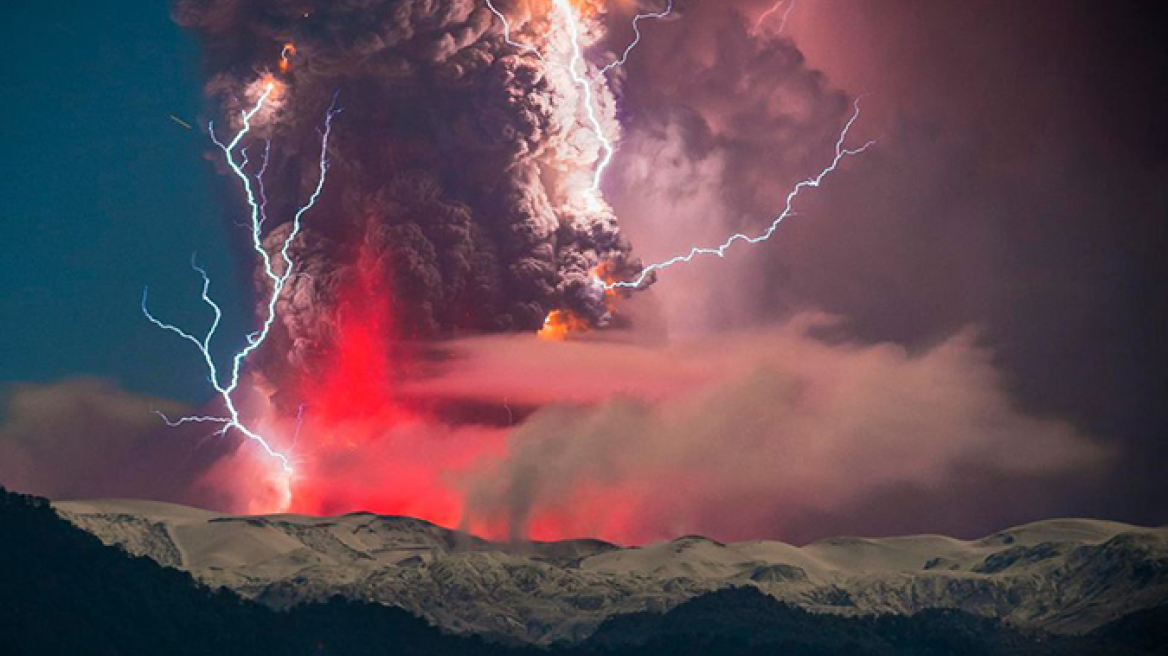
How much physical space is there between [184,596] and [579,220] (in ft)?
66.5

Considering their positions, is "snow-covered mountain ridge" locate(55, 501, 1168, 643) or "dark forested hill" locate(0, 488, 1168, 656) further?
"snow-covered mountain ridge" locate(55, 501, 1168, 643)

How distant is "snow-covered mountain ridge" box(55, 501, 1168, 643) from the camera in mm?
60594

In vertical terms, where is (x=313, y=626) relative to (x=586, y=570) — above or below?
below

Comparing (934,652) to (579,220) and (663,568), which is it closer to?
(663,568)

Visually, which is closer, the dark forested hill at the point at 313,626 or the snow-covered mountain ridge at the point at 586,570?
the dark forested hill at the point at 313,626

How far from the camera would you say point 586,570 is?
67500 millimetres

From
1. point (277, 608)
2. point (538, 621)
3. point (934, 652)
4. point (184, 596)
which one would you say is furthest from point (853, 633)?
point (184, 596)

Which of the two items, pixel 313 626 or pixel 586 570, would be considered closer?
pixel 313 626

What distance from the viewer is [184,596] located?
1934 inches

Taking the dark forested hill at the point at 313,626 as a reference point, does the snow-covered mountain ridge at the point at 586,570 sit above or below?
above

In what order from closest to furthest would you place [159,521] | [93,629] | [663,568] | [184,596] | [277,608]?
1. [93,629]
2. [184,596]
3. [277,608]
4. [159,521]
5. [663,568]

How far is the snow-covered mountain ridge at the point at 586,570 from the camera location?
6059 centimetres

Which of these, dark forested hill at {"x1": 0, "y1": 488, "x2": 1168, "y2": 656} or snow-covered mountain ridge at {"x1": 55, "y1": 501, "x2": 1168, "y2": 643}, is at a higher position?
snow-covered mountain ridge at {"x1": 55, "y1": 501, "x2": 1168, "y2": 643}

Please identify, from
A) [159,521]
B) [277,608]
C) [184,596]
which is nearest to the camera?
[184,596]
